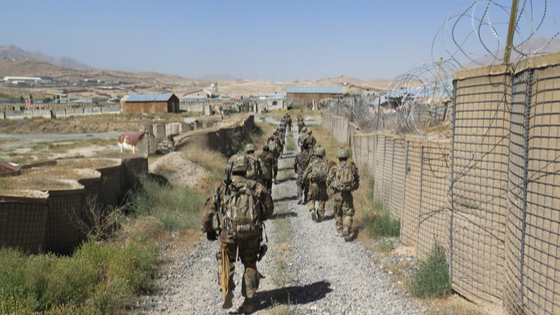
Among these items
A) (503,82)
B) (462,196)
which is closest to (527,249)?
(462,196)

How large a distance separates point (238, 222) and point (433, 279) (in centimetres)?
190

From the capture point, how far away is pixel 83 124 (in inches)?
1379

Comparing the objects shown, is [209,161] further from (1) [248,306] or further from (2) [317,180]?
(1) [248,306]

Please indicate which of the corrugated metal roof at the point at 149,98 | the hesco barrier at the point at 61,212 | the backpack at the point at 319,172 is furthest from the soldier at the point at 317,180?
the corrugated metal roof at the point at 149,98

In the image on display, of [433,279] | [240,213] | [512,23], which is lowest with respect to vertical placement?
[433,279]

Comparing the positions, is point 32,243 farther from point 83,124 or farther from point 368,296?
point 83,124

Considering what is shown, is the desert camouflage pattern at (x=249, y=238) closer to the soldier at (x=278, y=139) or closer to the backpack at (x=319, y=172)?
the backpack at (x=319, y=172)

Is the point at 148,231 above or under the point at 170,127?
under

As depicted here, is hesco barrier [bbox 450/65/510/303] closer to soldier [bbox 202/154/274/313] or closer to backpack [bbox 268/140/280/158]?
soldier [bbox 202/154/274/313]

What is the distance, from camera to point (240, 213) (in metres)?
3.70

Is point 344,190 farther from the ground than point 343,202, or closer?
farther from the ground

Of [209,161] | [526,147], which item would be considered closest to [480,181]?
[526,147]

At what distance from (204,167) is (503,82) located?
28.6 ft

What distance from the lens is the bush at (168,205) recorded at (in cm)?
687
